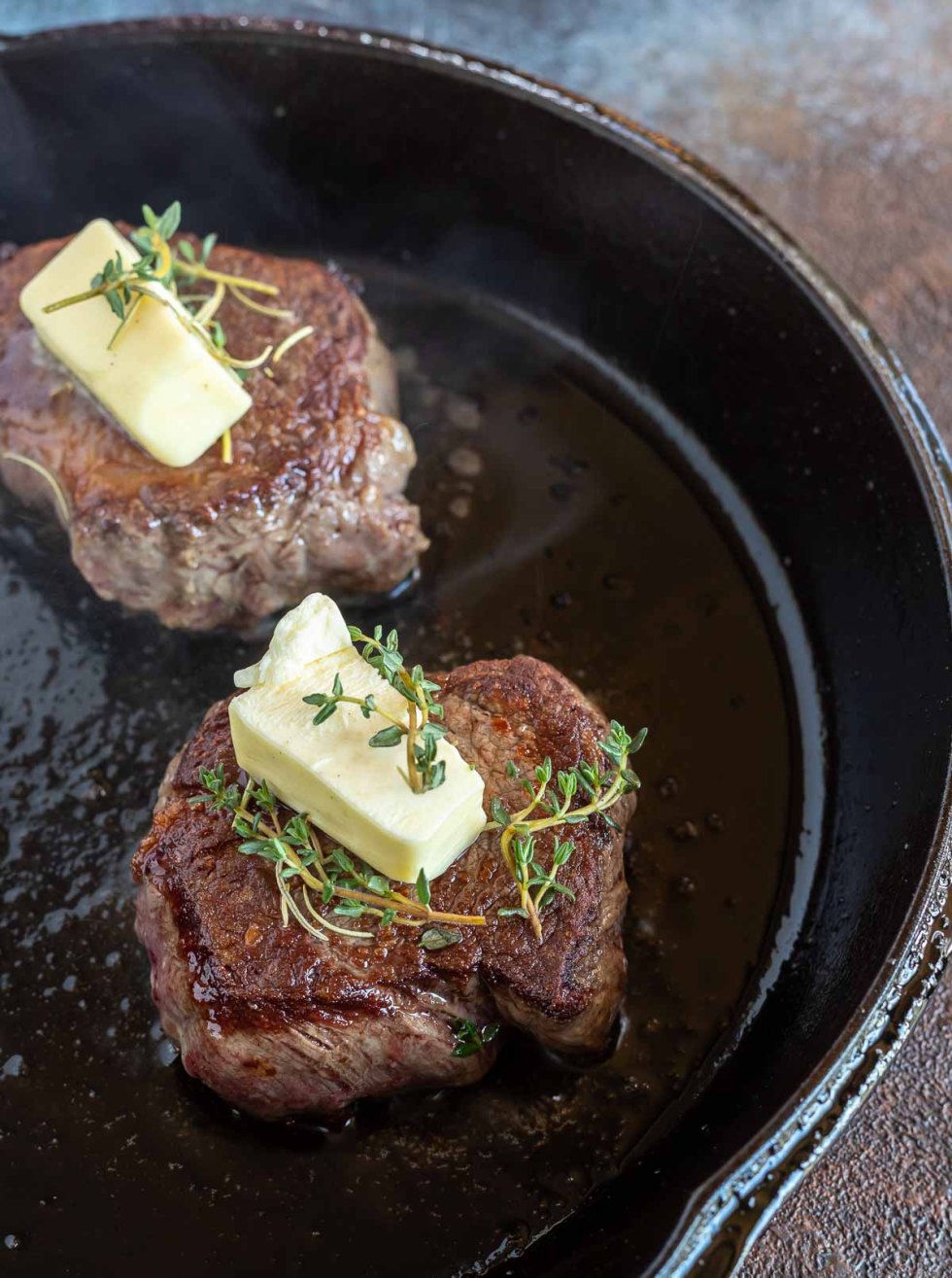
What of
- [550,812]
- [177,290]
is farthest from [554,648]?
[177,290]

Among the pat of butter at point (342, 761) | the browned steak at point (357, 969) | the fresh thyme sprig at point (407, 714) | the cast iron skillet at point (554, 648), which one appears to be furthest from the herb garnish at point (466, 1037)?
the fresh thyme sprig at point (407, 714)

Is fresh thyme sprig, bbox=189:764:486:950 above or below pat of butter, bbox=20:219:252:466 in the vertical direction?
below

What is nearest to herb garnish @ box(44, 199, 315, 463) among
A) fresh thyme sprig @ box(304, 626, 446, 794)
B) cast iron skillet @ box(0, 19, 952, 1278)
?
cast iron skillet @ box(0, 19, 952, 1278)

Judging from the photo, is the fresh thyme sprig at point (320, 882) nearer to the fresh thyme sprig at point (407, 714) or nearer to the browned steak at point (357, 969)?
the browned steak at point (357, 969)

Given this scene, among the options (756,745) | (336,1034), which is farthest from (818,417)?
(336,1034)

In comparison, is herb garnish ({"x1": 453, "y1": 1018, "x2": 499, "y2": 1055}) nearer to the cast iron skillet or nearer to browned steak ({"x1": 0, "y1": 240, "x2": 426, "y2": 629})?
the cast iron skillet

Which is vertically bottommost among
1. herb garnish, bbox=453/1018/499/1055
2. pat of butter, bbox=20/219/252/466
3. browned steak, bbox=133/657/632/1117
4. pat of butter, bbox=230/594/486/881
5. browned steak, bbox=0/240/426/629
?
herb garnish, bbox=453/1018/499/1055
